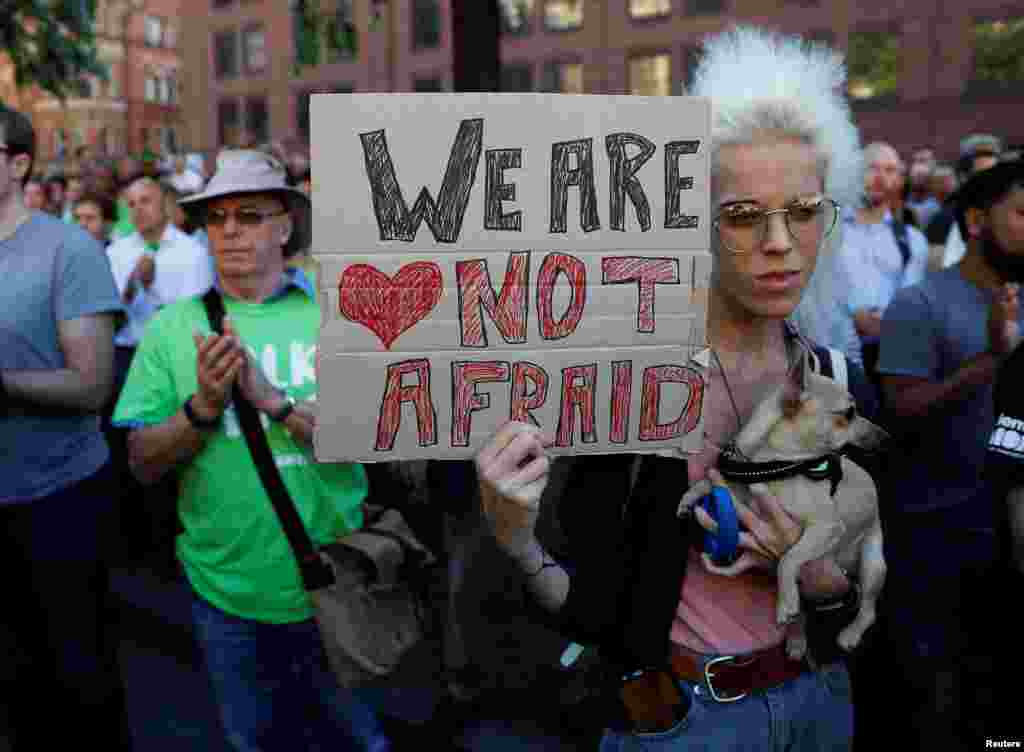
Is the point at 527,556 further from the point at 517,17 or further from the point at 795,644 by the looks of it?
the point at 517,17

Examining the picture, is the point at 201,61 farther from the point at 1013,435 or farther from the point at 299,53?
the point at 1013,435

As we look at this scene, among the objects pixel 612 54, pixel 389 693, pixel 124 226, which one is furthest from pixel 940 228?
pixel 612 54

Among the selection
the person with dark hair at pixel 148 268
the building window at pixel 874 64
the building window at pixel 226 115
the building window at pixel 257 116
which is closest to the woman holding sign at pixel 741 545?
the person with dark hair at pixel 148 268

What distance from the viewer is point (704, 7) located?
26906 mm

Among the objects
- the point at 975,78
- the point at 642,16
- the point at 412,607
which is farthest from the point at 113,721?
the point at 642,16

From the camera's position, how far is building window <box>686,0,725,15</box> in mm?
26500

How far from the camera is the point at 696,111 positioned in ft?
4.88

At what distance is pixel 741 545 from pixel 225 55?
39.7 m

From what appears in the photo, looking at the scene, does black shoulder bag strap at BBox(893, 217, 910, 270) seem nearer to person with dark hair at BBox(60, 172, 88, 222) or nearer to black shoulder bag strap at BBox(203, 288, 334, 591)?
black shoulder bag strap at BBox(203, 288, 334, 591)

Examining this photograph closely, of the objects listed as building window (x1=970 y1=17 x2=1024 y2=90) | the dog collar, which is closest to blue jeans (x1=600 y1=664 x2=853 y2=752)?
the dog collar

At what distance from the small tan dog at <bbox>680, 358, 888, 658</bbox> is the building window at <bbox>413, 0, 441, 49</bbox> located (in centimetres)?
3133

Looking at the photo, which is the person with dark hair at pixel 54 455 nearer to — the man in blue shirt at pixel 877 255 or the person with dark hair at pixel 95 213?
the man in blue shirt at pixel 877 255

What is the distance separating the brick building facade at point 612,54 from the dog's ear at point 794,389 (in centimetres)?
1708

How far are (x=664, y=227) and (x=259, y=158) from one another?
184 centimetres
